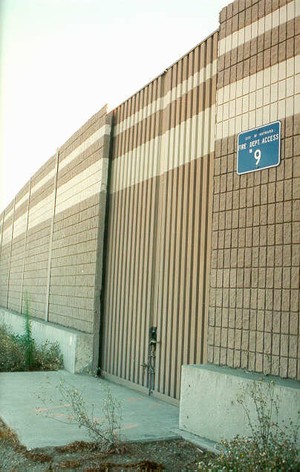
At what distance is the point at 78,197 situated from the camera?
1177 centimetres

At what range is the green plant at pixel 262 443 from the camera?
4082 millimetres

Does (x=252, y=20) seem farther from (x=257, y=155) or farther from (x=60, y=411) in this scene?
(x=60, y=411)

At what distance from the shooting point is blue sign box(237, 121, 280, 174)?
18.2 ft

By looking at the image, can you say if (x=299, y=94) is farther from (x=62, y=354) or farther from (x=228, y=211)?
(x=62, y=354)

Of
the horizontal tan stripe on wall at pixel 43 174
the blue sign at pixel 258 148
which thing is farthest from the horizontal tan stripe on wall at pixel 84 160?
the blue sign at pixel 258 148

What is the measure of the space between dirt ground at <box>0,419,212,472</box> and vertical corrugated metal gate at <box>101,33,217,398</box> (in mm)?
1753

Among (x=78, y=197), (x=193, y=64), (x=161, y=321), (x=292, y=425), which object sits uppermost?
(x=193, y=64)

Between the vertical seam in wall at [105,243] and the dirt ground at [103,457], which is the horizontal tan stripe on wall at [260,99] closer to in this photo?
the dirt ground at [103,457]

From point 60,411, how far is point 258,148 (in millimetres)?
3991

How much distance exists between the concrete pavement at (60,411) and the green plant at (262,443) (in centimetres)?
113

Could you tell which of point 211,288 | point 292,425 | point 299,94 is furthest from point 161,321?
point 299,94

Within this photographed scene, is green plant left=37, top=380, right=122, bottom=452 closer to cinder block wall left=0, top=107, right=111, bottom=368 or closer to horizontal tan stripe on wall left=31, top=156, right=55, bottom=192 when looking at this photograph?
cinder block wall left=0, top=107, right=111, bottom=368

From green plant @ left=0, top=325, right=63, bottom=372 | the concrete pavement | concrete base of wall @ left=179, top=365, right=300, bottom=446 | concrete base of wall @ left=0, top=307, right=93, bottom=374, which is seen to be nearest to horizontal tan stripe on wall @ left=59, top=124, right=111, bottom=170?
concrete base of wall @ left=0, top=307, right=93, bottom=374

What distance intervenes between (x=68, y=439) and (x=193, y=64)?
212 inches
